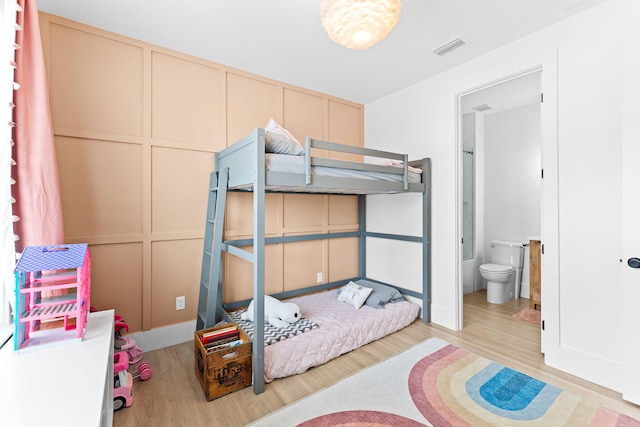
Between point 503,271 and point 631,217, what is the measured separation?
1964mm

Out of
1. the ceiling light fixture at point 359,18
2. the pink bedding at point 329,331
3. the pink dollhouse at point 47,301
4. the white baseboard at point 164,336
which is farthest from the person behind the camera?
the white baseboard at point 164,336

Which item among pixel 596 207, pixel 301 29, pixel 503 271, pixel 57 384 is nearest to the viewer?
pixel 57 384

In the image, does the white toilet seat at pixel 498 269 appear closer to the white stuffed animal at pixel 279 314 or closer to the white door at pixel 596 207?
the white door at pixel 596 207

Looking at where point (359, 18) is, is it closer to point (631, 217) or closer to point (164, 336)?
point (631, 217)

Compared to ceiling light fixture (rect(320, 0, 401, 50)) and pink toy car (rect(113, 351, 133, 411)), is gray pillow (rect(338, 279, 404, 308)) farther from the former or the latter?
ceiling light fixture (rect(320, 0, 401, 50))

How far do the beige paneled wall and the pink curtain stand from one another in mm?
494

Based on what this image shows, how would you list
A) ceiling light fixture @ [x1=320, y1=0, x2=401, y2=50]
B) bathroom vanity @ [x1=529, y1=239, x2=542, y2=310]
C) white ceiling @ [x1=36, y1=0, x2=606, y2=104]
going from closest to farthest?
ceiling light fixture @ [x1=320, y1=0, x2=401, y2=50] < white ceiling @ [x1=36, y1=0, x2=606, y2=104] < bathroom vanity @ [x1=529, y1=239, x2=542, y2=310]

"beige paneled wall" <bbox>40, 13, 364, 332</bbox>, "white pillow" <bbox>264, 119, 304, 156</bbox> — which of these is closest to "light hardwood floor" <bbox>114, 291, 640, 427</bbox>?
"beige paneled wall" <bbox>40, 13, 364, 332</bbox>

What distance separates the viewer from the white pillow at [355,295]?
9.78 feet

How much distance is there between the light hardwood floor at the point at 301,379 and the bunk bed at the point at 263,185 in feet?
0.54

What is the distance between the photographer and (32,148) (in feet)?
5.36

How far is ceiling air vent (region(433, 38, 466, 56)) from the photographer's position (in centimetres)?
237

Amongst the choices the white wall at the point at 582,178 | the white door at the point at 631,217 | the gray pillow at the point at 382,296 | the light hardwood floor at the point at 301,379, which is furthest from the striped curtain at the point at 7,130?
the white door at the point at 631,217

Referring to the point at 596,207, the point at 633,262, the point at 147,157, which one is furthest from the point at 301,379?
the point at 596,207
